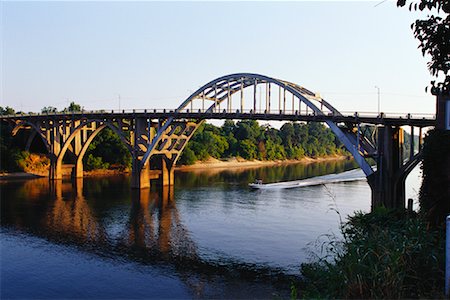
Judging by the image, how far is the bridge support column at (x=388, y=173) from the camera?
31531 mm

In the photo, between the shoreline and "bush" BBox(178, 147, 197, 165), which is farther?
"bush" BBox(178, 147, 197, 165)

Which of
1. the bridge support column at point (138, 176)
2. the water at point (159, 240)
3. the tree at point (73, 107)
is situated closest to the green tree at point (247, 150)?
the tree at point (73, 107)

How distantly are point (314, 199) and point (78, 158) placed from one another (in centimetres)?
3066

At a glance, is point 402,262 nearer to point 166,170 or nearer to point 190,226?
point 190,226

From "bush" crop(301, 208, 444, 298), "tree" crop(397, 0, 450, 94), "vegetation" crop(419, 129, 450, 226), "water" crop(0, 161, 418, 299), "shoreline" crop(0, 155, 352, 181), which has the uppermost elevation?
"tree" crop(397, 0, 450, 94)

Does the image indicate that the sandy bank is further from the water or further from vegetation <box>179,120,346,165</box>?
the water

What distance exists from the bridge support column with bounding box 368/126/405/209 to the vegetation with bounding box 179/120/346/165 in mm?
50725

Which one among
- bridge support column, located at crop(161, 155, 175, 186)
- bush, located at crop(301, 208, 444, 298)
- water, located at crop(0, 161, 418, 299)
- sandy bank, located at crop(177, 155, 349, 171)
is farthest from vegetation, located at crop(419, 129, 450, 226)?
sandy bank, located at crop(177, 155, 349, 171)

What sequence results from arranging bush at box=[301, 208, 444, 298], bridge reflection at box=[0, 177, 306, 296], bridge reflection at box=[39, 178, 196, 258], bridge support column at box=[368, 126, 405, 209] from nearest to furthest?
bush at box=[301, 208, 444, 298], bridge reflection at box=[0, 177, 306, 296], bridge reflection at box=[39, 178, 196, 258], bridge support column at box=[368, 126, 405, 209]

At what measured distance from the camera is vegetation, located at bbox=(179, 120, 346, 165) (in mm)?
92338

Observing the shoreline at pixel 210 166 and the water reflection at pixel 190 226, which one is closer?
the water reflection at pixel 190 226

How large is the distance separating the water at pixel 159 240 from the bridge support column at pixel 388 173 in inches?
135

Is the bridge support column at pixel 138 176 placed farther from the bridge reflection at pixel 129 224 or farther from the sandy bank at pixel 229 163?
the sandy bank at pixel 229 163

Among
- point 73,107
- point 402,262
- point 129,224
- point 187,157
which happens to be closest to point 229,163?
point 187,157
